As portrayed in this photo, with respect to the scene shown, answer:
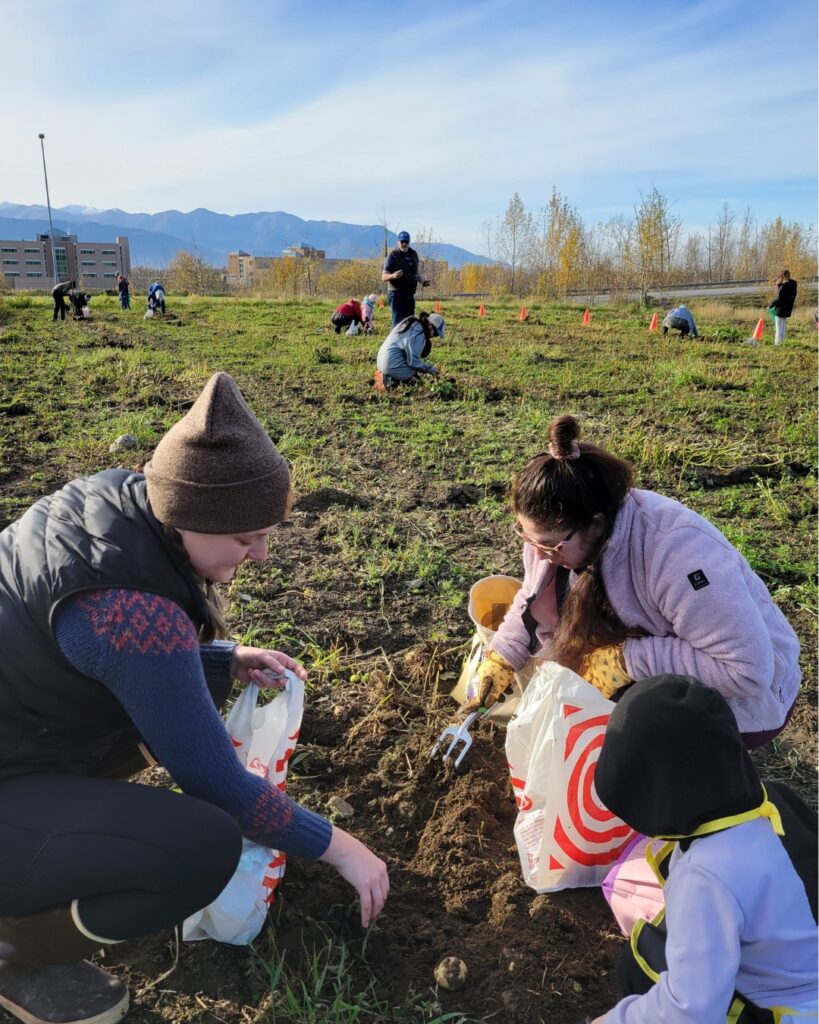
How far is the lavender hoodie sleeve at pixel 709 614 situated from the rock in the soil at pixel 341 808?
34.3 inches

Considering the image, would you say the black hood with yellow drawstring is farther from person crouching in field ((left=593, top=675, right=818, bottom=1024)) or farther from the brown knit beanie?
the brown knit beanie

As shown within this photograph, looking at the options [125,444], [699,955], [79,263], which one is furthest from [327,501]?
[79,263]

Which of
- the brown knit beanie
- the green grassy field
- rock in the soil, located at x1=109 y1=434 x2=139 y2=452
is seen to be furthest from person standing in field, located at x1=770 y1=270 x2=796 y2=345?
the brown knit beanie

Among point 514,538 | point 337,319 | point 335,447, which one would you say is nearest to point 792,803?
→ point 514,538

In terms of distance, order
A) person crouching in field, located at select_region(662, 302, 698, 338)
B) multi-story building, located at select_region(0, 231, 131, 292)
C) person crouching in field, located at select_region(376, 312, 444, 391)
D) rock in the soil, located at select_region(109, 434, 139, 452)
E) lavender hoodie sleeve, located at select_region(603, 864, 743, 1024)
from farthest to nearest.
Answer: multi-story building, located at select_region(0, 231, 131, 292) → person crouching in field, located at select_region(662, 302, 698, 338) → person crouching in field, located at select_region(376, 312, 444, 391) → rock in the soil, located at select_region(109, 434, 139, 452) → lavender hoodie sleeve, located at select_region(603, 864, 743, 1024)

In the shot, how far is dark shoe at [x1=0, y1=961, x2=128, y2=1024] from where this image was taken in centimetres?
144

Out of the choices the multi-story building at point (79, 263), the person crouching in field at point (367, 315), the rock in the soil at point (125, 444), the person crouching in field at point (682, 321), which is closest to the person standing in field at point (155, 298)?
the person crouching in field at point (367, 315)

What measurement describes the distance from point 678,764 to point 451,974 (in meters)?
0.72

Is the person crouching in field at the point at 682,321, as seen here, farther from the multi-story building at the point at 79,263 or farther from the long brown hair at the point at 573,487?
the multi-story building at the point at 79,263

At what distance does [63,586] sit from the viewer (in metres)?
1.25

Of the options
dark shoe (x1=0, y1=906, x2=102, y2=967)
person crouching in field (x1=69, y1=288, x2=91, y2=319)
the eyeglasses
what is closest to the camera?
dark shoe (x1=0, y1=906, x2=102, y2=967)

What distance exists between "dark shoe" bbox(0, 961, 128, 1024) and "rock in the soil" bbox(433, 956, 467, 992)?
2.04 ft

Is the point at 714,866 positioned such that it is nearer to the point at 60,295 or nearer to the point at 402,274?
the point at 402,274

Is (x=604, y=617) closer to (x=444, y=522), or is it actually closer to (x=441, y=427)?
(x=444, y=522)
